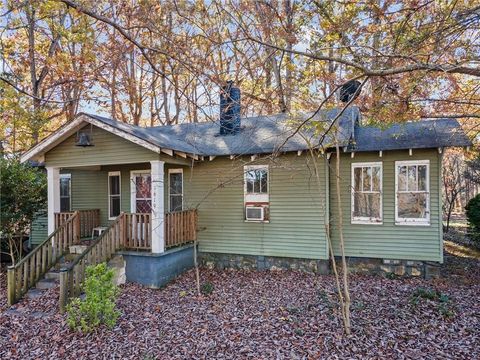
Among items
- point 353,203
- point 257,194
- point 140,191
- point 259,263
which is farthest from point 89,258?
point 353,203

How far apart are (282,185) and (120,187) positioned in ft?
17.3

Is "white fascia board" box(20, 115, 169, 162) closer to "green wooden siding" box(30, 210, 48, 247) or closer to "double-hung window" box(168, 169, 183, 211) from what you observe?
"double-hung window" box(168, 169, 183, 211)

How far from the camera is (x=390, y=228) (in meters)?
8.07

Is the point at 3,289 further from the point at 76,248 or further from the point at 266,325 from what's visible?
the point at 266,325

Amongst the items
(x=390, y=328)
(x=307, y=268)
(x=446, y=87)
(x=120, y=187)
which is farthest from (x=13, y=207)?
(x=446, y=87)

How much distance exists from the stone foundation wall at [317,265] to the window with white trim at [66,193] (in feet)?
17.9

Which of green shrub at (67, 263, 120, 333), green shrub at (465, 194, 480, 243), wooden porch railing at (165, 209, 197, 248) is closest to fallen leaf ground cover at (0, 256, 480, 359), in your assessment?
green shrub at (67, 263, 120, 333)

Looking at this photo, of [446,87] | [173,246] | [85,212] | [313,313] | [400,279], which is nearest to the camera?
[313,313]

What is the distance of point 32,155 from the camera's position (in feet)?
28.4

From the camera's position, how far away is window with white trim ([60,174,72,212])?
11.4 m

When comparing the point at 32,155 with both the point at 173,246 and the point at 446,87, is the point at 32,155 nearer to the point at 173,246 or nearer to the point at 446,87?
the point at 173,246

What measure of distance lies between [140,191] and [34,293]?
391 centimetres

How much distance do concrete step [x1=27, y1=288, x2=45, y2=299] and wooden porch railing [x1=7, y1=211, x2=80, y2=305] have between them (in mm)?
94

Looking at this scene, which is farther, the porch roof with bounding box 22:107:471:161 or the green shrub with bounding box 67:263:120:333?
the porch roof with bounding box 22:107:471:161
